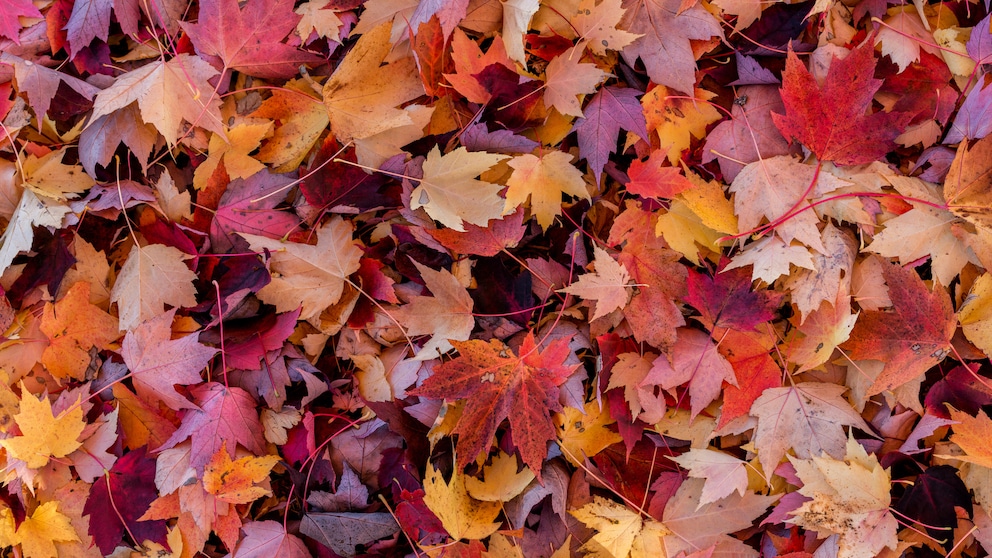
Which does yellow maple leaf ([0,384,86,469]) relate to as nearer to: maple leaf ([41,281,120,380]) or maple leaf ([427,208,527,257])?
maple leaf ([41,281,120,380])

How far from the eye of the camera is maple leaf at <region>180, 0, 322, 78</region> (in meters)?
1.16

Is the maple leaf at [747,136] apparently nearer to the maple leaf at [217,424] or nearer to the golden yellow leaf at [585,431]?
the golden yellow leaf at [585,431]

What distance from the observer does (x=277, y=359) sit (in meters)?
1.21

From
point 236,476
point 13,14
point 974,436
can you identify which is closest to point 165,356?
point 236,476

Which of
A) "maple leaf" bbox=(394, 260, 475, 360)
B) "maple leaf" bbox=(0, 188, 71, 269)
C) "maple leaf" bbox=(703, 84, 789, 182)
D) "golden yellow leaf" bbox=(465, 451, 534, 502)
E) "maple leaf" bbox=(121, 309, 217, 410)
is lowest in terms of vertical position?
"golden yellow leaf" bbox=(465, 451, 534, 502)

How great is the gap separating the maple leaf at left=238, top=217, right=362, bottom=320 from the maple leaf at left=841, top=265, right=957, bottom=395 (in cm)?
105

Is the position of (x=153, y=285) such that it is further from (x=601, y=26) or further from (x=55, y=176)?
(x=601, y=26)

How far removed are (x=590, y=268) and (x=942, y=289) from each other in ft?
2.24

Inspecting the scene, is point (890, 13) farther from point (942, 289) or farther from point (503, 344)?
point (503, 344)

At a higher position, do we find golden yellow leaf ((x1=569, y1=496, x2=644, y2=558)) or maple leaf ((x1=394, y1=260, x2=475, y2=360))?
maple leaf ((x1=394, y1=260, x2=475, y2=360))

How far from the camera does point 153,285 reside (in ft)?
3.89

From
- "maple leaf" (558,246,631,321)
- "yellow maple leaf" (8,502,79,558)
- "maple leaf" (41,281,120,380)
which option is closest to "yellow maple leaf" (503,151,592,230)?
"maple leaf" (558,246,631,321)

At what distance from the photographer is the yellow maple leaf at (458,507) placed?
3.75 feet

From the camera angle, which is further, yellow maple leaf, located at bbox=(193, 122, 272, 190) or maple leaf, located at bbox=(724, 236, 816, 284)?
yellow maple leaf, located at bbox=(193, 122, 272, 190)
